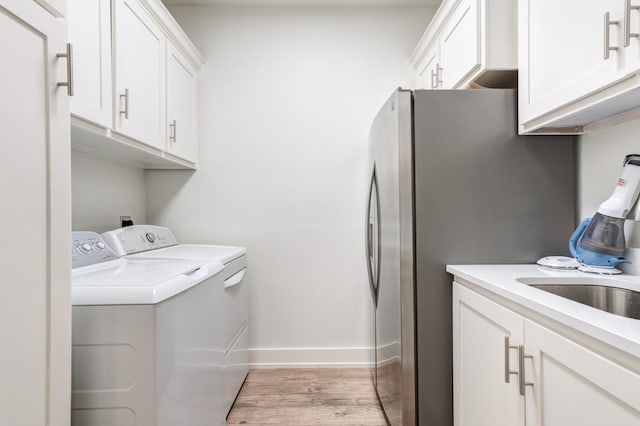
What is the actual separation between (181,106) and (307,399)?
1975 mm

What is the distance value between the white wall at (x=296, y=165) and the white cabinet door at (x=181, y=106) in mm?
140

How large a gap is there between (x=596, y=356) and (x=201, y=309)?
1279mm

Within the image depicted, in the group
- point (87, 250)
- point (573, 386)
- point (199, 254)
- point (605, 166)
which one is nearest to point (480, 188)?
point (605, 166)

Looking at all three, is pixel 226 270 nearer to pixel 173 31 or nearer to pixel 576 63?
pixel 173 31

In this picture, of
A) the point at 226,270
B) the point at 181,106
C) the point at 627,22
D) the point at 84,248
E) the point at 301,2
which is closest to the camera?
the point at 627,22

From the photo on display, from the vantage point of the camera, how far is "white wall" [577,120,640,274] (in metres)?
1.30

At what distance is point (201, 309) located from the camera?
147 centimetres

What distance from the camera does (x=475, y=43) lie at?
1605 millimetres

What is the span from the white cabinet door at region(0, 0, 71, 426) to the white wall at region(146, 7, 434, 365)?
1769mm

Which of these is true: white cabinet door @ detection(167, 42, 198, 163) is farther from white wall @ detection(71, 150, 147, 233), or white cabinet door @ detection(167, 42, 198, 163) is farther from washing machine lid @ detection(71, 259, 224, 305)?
washing machine lid @ detection(71, 259, 224, 305)

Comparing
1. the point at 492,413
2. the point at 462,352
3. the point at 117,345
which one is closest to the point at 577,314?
the point at 492,413

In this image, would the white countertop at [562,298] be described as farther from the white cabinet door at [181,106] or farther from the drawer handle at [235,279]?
the white cabinet door at [181,106]

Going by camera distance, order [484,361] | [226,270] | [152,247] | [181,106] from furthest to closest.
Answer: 1. [181,106]
2. [152,247]
3. [226,270]
4. [484,361]

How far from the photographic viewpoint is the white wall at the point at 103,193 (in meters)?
1.81
